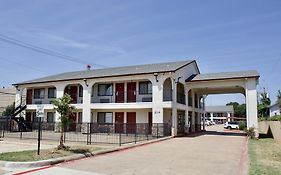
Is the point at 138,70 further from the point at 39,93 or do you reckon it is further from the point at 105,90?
the point at 39,93

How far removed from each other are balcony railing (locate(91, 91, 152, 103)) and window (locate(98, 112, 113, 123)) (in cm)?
142

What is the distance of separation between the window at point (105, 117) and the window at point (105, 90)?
2224 millimetres

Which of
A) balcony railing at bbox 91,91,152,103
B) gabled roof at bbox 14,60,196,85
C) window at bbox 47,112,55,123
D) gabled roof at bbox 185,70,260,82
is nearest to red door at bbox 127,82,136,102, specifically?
balcony railing at bbox 91,91,152,103

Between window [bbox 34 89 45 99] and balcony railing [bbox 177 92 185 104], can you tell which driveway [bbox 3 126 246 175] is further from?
window [bbox 34 89 45 99]

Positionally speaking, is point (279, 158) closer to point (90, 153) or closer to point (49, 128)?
point (90, 153)

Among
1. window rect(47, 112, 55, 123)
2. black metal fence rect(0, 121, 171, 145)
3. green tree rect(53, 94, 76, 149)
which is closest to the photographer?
green tree rect(53, 94, 76, 149)

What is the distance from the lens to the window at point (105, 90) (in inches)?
1273

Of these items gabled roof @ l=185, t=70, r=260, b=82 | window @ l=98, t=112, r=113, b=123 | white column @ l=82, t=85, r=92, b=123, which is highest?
gabled roof @ l=185, t=70, r=260, b=82

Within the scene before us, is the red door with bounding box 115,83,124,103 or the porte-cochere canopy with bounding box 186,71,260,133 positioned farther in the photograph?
the red door with bounding box 115,83,124,103

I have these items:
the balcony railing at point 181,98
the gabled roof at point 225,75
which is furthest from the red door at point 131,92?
the gabled roof at point 225,75

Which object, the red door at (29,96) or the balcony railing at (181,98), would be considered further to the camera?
the red door at (29,96)

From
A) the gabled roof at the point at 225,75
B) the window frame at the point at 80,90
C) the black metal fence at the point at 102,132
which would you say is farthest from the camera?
the window frame at the point at 80,90

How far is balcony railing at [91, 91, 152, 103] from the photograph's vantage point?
30.0 metres

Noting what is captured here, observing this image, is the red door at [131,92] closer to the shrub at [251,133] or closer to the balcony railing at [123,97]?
the balcony railing at [123,97]
